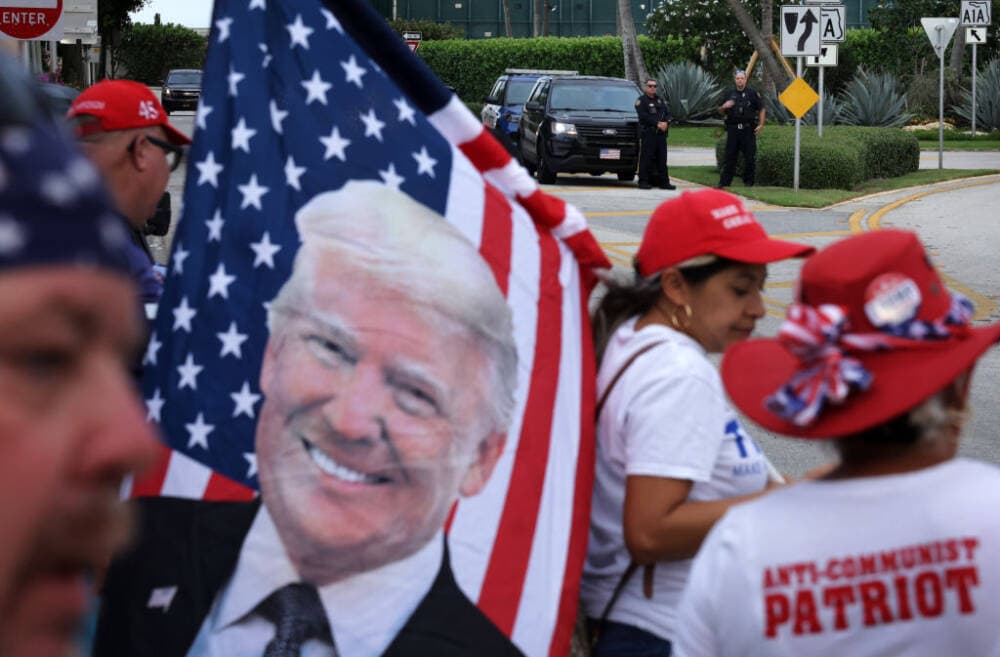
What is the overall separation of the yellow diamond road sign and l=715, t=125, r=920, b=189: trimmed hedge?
3.67ft

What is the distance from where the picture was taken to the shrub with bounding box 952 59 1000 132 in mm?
40438

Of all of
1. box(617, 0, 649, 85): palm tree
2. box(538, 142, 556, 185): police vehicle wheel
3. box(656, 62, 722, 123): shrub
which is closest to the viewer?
box(538, 142, 556, 185): police vehicle wheel

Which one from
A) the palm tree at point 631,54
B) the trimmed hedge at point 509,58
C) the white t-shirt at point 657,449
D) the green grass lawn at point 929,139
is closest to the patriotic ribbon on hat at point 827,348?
the white t-shirt at point 657,449

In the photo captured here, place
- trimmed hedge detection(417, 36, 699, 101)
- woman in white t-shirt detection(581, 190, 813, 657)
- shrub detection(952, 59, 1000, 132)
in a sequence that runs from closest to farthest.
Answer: woman in white t-shirt detection(581, 190, 813, 657) → shrub detection(952, 59, 1000, 132) → trimmed hedge detection(417, 36, 699, 101)

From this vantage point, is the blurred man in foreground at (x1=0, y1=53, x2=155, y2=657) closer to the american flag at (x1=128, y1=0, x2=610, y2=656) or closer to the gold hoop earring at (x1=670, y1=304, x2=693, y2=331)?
the american flag at (x1=128, y1=0, x2=610, y2=656)

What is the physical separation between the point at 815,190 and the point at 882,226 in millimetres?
6211

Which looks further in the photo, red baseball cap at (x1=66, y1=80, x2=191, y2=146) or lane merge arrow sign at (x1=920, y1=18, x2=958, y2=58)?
lane merge arrow sign at (x1=920, y1=18, x2=958, y2=58)

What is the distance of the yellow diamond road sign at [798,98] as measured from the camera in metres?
24.5

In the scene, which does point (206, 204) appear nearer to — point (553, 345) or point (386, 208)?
point (386, 208)

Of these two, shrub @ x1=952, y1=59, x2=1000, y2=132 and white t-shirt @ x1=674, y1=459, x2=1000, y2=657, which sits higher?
shrub @ x1=952, y1=59, x2=1000, y2=132

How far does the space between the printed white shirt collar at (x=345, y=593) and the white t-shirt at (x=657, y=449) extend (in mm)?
451

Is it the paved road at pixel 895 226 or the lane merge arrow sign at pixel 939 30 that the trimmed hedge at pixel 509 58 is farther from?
Answer: the paved road at pixel 895 226

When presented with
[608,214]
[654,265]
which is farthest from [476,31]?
[654,265]

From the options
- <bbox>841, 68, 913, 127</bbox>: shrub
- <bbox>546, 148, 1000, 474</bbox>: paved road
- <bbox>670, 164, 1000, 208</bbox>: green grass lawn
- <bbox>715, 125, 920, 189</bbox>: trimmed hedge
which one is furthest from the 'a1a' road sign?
<bbox>841, 68, 913, 127</bbox>: shrub
